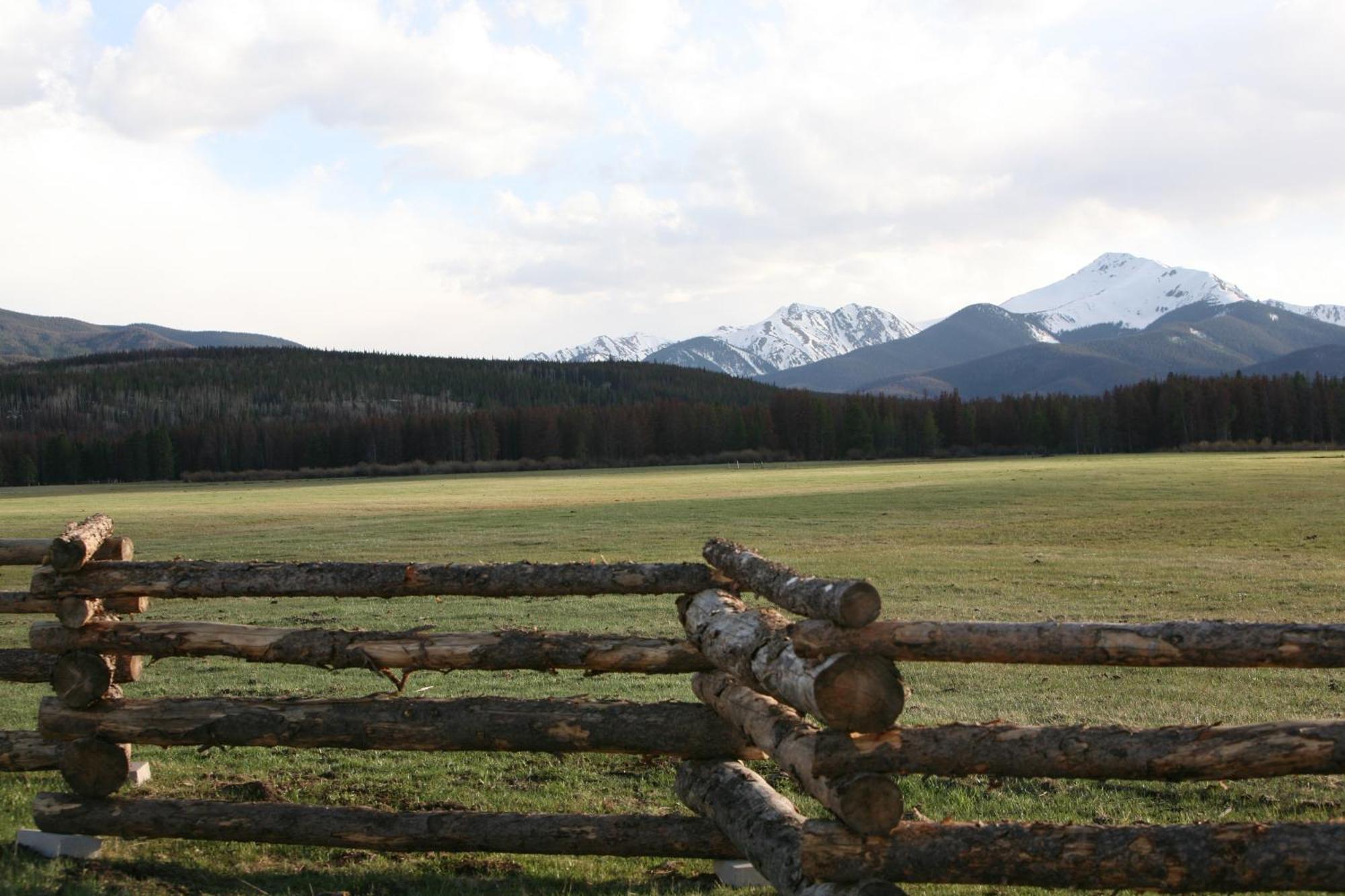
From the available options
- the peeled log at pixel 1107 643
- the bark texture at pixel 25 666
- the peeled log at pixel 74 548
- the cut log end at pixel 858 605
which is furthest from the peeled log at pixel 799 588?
the bark texture at pixel 25 666

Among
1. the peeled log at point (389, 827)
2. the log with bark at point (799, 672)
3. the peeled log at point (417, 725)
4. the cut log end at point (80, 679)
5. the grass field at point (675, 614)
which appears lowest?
the grass field at point (675, 614)

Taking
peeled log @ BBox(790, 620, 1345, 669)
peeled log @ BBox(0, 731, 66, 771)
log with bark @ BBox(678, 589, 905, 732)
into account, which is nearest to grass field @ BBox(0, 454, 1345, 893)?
peeled log @ BBox(0, 731, 66, 771)

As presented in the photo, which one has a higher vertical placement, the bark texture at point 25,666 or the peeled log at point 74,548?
the peeled log at point 74,548

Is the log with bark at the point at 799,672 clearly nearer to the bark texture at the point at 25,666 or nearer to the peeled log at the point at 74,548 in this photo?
the peeled log at the point at 74,548

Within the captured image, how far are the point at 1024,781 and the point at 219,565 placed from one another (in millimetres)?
6227

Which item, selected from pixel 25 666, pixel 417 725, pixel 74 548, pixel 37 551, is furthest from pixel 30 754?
pixel 417 725

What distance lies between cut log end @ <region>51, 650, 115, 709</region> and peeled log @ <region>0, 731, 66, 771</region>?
51cm

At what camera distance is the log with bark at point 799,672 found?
495cm

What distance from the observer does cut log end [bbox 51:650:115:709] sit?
712cm

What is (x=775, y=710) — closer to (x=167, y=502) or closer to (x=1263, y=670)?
(x=1263, y=670)

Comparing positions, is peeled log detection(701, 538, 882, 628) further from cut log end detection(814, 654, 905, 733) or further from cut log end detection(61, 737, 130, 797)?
cut log end detection(61, 737, 130, 797)

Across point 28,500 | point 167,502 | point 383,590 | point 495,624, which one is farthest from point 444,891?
point 28,500

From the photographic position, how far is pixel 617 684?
42.5 feet

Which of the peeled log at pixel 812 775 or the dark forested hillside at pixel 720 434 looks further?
the dark forested hillside at pixel 720 434
